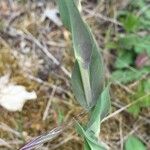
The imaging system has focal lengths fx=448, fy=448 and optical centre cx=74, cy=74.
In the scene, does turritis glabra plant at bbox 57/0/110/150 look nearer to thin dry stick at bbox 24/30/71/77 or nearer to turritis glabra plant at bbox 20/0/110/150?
turritis glabra plant at bbox 20/0/110/150

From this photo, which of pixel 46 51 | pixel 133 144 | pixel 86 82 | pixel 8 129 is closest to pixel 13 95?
pixel 8 129

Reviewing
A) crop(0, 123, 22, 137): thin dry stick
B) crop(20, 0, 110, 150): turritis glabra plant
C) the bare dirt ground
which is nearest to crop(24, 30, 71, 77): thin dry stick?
the bare dirt ground

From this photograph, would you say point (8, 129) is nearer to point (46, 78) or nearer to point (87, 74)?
point (46, 78)

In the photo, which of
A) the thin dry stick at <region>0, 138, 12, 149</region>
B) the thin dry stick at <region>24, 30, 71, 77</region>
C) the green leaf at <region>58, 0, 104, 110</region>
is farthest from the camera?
the thin dry stick at <region>24, 30, 71, 77</region>

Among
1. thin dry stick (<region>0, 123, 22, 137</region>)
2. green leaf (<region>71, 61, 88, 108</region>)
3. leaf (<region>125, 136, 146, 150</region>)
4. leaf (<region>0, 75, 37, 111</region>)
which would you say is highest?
green leaf (<region>71, 61, 88, 108</region>)

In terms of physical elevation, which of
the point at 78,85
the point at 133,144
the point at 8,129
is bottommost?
the point at 133,144

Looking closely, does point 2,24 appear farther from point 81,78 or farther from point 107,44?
point 81,78

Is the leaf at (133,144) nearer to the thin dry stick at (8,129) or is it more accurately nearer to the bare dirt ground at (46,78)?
the bare dirt ground at (46,78)
